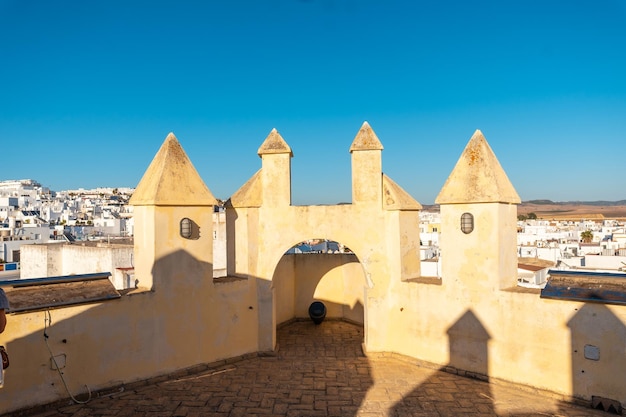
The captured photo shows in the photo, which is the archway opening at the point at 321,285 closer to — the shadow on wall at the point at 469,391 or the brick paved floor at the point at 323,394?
the brick paved floor at the point at 323,394

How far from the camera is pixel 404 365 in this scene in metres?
10.0

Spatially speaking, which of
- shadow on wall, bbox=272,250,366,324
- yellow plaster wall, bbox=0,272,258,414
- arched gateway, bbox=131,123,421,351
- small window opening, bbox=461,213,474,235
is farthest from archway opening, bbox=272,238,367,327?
small window opening, bbox=461,213,474,235

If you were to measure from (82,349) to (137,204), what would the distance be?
118 inches

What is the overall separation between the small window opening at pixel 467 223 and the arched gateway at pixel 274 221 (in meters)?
1.37

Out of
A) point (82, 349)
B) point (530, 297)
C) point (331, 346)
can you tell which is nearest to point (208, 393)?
point (82, 349)

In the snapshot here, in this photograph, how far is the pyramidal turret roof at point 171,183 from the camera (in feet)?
31.2

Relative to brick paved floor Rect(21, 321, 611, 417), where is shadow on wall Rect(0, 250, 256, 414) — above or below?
above

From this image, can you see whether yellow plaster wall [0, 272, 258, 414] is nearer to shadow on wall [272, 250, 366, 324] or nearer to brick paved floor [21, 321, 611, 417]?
brick paved floor [21, 321, 611, 417]

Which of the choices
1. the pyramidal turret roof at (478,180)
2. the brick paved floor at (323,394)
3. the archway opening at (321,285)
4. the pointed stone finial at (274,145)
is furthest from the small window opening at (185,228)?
the pyramidal turret roof at (478,180)

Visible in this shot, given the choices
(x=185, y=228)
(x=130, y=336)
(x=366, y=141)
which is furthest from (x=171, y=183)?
(x=366, y=141)

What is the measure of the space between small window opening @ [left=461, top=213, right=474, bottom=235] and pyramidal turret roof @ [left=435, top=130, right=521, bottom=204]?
0.31 meters

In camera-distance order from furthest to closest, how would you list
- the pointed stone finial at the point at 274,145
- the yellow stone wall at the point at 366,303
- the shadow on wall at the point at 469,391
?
1. the pointed stone finial at the point at 274,145
2. the yellow stone wall at the point at 366,303
3. the shadow on wall at the point at 469,391

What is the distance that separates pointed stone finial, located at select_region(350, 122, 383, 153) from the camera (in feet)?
35.0

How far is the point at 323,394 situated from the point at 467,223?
14.7 feet
